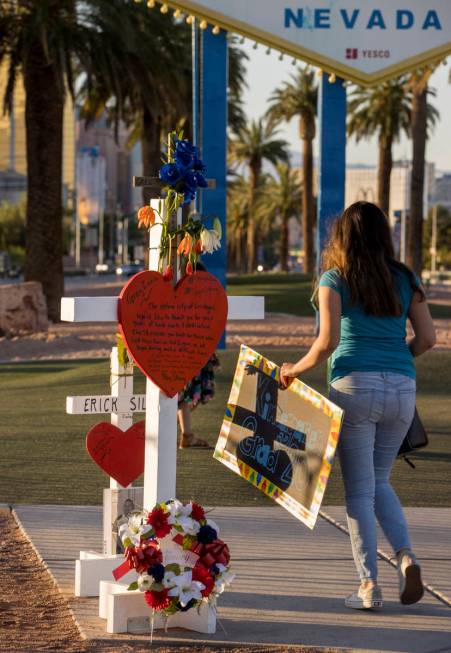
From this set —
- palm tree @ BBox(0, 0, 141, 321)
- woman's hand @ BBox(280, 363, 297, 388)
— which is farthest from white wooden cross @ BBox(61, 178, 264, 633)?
palm tree @ BBox(0, 0, 141, 321)

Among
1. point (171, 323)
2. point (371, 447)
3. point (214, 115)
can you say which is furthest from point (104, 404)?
point (214, 115)

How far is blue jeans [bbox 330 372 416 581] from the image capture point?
18.7 feet

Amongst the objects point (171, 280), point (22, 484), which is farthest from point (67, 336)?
point (171, 280)

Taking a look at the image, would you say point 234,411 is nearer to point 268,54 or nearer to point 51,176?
point 268,54

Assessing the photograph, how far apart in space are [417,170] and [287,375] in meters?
A: 35.3

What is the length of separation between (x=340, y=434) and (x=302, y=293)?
114 ft

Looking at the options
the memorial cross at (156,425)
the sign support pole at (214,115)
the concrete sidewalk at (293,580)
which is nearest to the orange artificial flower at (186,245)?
the memorial cross at (156,425)

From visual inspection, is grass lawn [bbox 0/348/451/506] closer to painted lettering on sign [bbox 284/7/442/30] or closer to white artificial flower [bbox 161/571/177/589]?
white artificial flower [bbox 161/571/177/589]

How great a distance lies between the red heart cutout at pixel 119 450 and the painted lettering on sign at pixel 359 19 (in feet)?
44.7

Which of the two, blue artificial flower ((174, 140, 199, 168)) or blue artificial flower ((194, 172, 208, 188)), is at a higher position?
blue artificial flower ((174, 140, 199, 168))

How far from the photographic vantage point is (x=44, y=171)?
28.0 metres

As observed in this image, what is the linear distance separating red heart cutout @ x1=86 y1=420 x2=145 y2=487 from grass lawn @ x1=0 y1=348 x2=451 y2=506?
2.51m

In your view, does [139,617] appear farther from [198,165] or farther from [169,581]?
[198,165]

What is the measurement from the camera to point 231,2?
62.1ft
